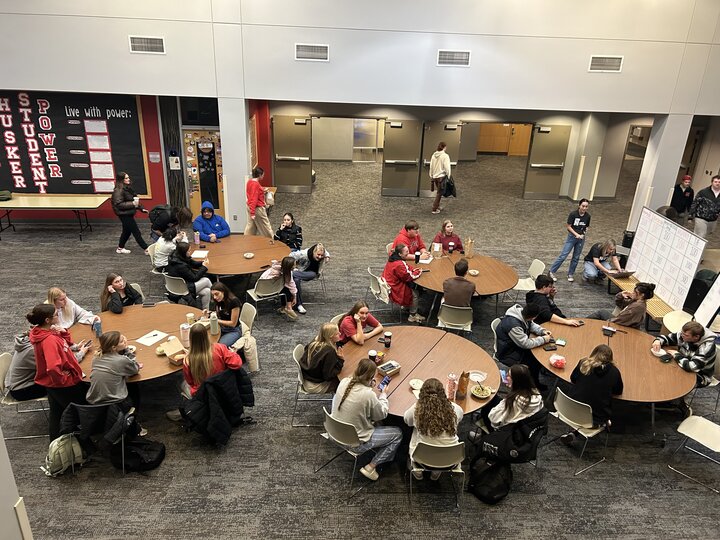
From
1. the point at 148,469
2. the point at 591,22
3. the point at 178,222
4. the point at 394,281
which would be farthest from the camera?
the point at 591,22

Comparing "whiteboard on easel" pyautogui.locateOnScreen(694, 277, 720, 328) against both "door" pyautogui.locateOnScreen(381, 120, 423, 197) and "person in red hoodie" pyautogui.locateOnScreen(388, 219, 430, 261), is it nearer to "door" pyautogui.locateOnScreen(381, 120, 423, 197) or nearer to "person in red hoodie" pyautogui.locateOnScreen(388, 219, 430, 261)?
"person in red hoodie" pyautogui.locateOnScreen(388, 219, 430, 261)

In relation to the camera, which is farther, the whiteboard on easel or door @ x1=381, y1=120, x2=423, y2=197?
door @ x1=381, y1=120, x2=423, y2=197

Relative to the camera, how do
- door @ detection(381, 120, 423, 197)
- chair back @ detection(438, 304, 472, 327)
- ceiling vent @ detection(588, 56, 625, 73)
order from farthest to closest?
door @ detection(381, 120, 423, 197)
ceiling vent @ detection(588, 56, 625, 73)
chair back @ detection(438, 304, 472, 327)

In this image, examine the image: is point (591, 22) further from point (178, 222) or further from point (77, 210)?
point (77, 210)

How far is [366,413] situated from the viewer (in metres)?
4.72

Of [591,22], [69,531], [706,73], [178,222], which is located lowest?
[69,531]

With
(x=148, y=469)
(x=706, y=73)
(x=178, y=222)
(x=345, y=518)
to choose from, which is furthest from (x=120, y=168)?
(x=706, y=73)

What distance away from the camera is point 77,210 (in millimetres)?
11000

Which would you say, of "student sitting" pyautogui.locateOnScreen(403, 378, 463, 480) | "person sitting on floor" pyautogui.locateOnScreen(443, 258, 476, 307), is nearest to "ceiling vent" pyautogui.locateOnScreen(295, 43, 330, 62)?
"person sitting on floor" pyautogui.locateOnScreen(443, 258, 476, 307)

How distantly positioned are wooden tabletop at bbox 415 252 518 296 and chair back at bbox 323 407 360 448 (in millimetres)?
3095

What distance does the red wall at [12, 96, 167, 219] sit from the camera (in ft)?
36.2

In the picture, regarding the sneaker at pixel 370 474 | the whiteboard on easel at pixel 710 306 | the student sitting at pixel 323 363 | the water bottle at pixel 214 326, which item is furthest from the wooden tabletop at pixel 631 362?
the water bottle at pixel 214 326

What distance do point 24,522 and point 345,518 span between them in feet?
8.23

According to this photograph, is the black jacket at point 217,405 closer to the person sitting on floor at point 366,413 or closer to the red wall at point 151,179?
the person sitting on floor at point 366,413
